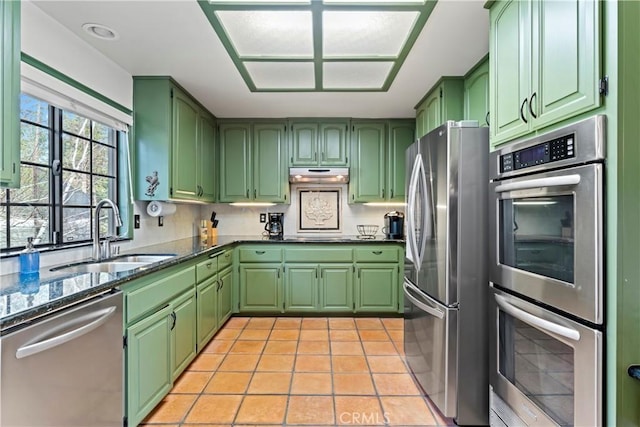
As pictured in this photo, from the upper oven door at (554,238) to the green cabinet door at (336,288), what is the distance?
7.46 ft

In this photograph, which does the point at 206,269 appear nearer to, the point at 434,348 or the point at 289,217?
the point at 289,217

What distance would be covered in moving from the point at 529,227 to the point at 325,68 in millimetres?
1917

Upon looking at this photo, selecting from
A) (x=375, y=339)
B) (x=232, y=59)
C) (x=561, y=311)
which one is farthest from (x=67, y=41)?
(x=375, y=339)

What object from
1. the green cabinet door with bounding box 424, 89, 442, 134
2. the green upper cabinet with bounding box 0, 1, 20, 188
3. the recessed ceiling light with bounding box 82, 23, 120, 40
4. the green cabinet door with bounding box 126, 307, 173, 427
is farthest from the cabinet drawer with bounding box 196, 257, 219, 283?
the green cabinet door with bounding box 424, 89, 442, 134

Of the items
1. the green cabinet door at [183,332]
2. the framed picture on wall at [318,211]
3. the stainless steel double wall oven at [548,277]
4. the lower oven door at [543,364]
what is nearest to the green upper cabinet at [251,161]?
the framed picture on wall at [318,211]

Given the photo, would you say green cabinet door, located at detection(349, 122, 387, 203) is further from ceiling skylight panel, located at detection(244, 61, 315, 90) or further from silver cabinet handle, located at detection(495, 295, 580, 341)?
silver cabinet handle, located at detection(495, 295, 580, 341)

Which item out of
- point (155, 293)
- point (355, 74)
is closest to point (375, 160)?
point (355, 74)

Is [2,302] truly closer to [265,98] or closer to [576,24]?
[576,24]

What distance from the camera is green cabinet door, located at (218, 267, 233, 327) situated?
10.8ft

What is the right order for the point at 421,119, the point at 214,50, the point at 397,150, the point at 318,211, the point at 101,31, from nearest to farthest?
the point at 101,31
the point at 214,50
the point at 421,119
the point at 397,150
the point at 318,211

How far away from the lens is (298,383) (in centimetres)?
236

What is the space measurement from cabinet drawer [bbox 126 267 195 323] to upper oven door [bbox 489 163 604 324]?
6.04 feet

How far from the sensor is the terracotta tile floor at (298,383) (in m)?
1.97

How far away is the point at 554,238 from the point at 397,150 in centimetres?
299
